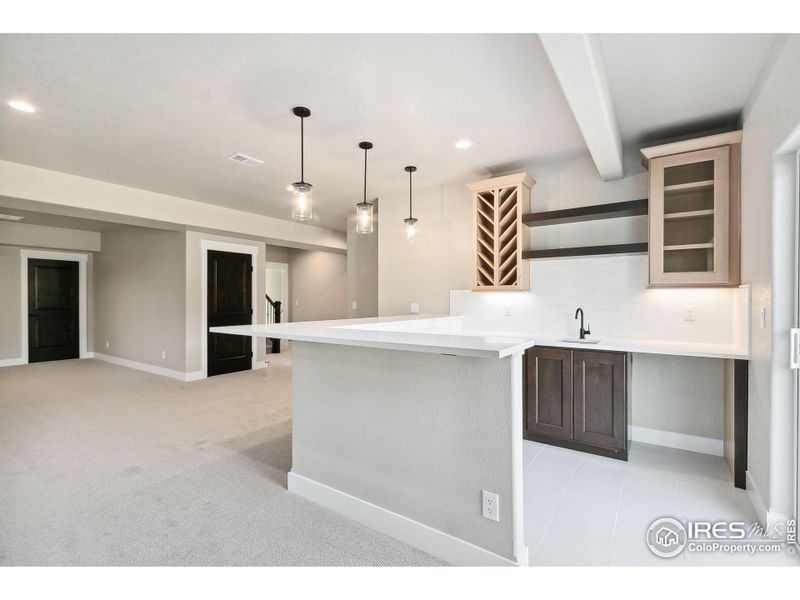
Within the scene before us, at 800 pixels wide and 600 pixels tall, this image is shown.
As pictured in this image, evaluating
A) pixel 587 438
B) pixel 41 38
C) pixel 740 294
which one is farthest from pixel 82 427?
pixel 740 294

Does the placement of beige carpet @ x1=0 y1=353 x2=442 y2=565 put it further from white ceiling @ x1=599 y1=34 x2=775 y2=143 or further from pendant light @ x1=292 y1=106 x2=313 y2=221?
white ceiling @ x1=599 y1=34 x2=775 y2=143

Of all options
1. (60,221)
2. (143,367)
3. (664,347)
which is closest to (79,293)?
(60,221)

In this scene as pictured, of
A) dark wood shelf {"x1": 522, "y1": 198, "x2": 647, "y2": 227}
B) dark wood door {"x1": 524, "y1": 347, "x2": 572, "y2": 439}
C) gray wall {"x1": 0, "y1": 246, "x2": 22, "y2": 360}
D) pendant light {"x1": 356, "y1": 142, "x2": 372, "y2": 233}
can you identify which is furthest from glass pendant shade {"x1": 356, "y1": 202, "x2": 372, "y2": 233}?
gray wall {"x1": 0, "y1": 246, "x2": 22, "y2": 360}

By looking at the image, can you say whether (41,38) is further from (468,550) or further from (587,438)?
(587,438)

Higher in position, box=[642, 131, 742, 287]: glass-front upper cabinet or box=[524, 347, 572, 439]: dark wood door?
box=[642, 131, 742, 287]: glass-front upper cabinet

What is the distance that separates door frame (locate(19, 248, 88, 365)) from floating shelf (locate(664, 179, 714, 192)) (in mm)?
9642

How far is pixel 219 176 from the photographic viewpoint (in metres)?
4.14

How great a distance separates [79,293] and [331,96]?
8044 mm

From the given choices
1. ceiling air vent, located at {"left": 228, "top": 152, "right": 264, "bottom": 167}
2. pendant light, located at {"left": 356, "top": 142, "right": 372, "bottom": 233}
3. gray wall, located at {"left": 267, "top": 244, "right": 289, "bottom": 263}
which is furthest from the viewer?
gray wall, located at {"left": 267, "top": 244, "right": 289, "bottom": 263}

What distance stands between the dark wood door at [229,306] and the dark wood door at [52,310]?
3769 mm

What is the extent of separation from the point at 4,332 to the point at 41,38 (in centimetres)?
738

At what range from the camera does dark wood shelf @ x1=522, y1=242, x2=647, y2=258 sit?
3135 mm

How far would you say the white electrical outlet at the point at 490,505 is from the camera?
65.4 inches

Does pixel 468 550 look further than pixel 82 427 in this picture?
No
